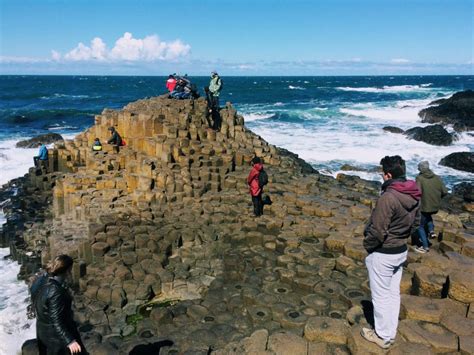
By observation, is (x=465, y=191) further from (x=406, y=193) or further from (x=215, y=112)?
(x=406, y=193)

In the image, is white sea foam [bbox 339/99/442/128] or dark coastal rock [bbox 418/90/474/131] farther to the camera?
white sea foam [bbox 339/99/442/128]

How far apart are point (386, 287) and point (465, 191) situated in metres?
15.9

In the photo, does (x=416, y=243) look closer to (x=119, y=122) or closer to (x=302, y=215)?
(x=302, y=215)

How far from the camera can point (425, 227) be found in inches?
366

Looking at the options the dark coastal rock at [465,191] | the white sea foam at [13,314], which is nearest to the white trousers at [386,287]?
the white sea foam at [13,314]

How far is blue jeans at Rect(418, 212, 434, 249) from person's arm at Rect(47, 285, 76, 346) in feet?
22.4

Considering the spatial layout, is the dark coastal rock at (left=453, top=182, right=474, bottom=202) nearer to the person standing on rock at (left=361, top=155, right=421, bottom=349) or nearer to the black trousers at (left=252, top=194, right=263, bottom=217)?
the black trousers at (left=252, top=194, right=263, bottom=217)

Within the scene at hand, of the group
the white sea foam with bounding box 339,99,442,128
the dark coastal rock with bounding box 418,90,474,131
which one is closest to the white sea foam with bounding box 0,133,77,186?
the white sea foam with bounding box 339,99,442,128

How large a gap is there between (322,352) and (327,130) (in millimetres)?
35692

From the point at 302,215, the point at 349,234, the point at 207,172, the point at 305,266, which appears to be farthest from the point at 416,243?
the point at 207,172

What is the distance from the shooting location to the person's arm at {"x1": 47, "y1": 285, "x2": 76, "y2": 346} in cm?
468

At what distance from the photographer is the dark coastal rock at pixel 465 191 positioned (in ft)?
58.5

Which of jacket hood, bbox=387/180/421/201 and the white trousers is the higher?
jacket hood, bbox=387/180/421/201

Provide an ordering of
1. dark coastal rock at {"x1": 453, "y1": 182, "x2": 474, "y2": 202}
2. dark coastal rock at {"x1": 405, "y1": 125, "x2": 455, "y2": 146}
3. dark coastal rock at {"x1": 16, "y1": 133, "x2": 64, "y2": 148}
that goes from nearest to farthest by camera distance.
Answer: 1. dark coastal rock at {"x1": 453, "y1": 182, "x2": 474, "y2": 202}
2. dark coastal rock at {"x1": 405, "y1": 125, "x2": 455, "y2": 146}
3. dark coastal rock at {"x1": 16, "y1": 133, "x2": 64, "y2": 148}
